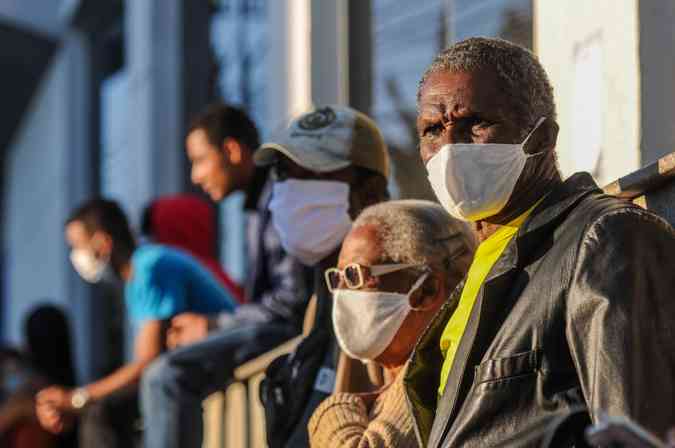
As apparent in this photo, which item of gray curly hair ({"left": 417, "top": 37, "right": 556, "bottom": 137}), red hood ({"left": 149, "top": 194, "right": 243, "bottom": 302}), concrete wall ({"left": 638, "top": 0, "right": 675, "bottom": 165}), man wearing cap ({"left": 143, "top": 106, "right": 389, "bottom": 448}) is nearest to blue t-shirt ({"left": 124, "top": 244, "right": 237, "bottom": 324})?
red hood ({"left": 149, "top": 194, "right": 243, "bottom": 302})

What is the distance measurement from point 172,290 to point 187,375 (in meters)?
0.76

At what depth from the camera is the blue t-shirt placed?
7285 mm

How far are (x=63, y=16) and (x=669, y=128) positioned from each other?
425 inches

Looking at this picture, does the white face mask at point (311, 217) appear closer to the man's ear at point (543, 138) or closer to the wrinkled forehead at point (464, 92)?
the wrinkled forehead at point (464, 92)

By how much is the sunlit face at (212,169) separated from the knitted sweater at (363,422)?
2.45 meters

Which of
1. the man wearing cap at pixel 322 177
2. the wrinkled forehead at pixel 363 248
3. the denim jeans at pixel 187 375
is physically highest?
the man wearing cap at pixel 322 177

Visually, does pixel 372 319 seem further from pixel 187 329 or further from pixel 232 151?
pixel 187 329

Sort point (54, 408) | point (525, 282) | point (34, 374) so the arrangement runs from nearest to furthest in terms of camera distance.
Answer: point (525, 282)
point (54, 408)
point (34, 374)

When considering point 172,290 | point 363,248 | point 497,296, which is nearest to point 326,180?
point 363,248

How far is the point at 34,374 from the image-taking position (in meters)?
9.23

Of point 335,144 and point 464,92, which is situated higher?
point 464,92

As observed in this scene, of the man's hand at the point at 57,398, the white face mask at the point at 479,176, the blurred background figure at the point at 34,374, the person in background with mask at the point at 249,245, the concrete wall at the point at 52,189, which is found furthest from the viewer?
the concrete wall at the point at 52,189

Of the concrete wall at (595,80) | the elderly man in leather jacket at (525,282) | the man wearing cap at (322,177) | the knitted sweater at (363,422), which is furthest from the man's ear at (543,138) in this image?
the man wearing cap at (322,177)

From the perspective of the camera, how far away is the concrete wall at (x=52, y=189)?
1497 cm
